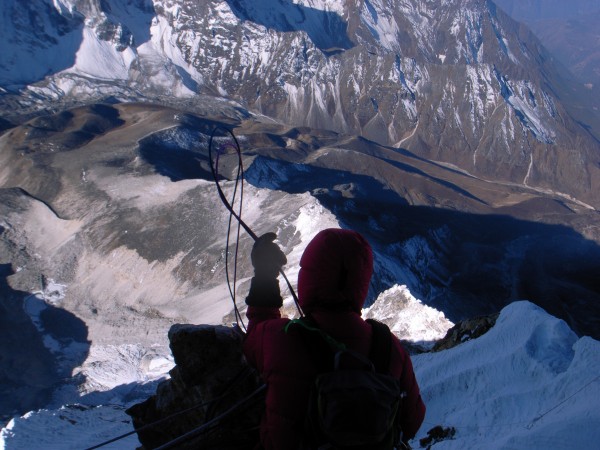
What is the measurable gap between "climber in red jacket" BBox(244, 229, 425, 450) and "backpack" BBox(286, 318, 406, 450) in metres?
0.10

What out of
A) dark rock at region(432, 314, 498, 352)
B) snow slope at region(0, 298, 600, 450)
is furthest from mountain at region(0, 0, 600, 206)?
snow slope at region(0, 298, 600, 450)

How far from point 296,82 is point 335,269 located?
150810mm

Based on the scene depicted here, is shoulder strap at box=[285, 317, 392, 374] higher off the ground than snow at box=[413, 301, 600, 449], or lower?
higher

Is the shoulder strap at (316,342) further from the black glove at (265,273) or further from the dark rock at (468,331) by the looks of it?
the dark rock at (468,331)

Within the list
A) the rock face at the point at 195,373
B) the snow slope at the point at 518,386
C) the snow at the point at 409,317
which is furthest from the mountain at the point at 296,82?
the snow slope at the point at 518,386

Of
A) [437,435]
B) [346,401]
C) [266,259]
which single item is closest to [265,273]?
[266,259]

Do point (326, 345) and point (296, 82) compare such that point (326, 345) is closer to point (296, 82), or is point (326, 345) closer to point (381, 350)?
point (381, 350)

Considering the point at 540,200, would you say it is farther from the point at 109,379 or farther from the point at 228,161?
the point at 109,379

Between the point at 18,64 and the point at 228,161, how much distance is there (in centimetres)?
8747

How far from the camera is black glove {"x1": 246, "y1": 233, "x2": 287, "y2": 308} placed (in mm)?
4008

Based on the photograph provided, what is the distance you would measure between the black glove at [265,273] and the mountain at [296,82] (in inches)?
4971

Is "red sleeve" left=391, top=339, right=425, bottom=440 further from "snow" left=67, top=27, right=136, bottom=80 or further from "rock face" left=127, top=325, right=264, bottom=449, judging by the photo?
"snow" left=67, top=27, right=136, bottom=80

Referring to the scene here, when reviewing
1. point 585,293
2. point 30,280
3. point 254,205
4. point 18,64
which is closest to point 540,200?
point 585,293

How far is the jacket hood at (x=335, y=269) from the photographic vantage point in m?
3.03
